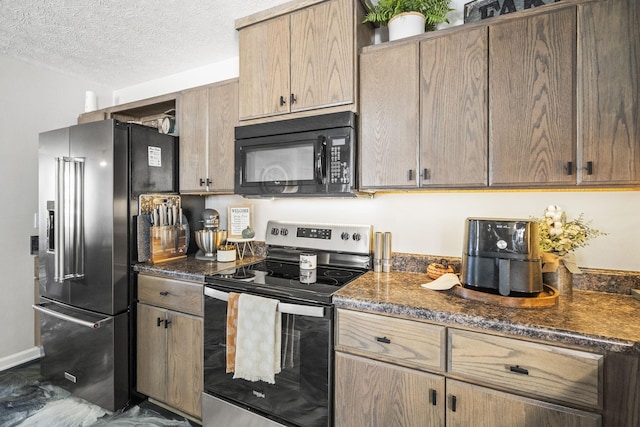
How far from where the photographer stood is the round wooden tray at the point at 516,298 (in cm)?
121

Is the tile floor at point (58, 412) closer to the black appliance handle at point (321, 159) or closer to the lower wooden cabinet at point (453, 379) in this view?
the lower wooden cabinet at point (453, 379)

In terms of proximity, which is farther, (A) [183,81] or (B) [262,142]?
(A) [183,81]

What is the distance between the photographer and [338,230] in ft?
6.59

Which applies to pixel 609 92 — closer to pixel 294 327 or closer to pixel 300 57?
pixel 300 57

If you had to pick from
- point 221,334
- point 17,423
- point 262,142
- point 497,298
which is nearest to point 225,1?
point 262,142

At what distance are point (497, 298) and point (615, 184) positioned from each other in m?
0.64

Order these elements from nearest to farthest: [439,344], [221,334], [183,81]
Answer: [439,344]
[221,334]
[183,81]

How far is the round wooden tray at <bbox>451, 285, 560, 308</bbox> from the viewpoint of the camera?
1214 millimetres

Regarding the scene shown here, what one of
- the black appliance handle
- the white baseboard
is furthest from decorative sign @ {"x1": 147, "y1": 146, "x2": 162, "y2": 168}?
the white baseboard

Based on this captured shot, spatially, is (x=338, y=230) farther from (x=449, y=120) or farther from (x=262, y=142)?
(x=449, y=120)

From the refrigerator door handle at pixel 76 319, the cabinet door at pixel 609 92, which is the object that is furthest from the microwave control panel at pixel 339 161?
the refrigerator door handle at pixel 76 319

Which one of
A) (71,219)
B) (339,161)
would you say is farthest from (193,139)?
(339,161)

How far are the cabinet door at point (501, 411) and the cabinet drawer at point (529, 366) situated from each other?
0.04m

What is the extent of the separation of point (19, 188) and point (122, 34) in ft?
5.18
